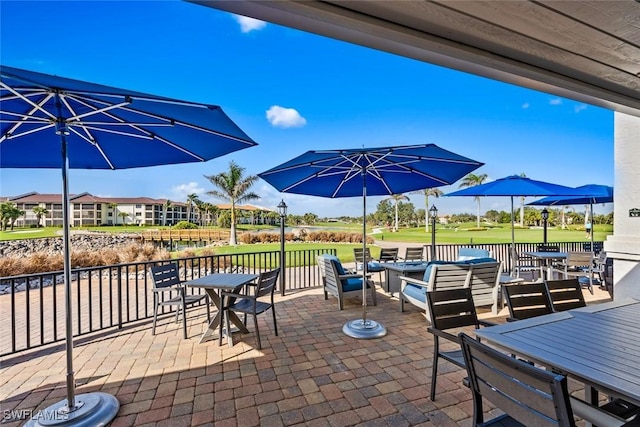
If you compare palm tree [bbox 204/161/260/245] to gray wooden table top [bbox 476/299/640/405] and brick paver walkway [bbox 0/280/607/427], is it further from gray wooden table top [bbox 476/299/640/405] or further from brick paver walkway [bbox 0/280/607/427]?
gray wooden table top [bbox 476/299/640/405]

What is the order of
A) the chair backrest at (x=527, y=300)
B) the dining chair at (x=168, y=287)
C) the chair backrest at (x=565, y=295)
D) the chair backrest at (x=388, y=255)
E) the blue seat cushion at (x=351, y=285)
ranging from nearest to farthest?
the chair backrest at (x=527, y=300)
the chair backrest at (x=565, y=295)
the dining chair at (x=168, y=287)
the blue seat cushion at (x=351, y=285)
the chair backrest at (x=388, y=255)

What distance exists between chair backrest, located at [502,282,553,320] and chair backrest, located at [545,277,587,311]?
0.36 feet

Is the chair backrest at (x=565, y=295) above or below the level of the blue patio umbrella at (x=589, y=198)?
below

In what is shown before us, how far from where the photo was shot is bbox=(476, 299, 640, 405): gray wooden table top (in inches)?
49.4

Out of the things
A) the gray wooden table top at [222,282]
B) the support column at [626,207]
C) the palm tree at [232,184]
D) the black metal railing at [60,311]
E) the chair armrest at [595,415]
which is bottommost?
the black metal railing at [60,311]

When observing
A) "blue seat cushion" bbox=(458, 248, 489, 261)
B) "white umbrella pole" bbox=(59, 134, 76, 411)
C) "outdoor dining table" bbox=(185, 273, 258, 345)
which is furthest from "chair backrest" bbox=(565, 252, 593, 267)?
"white umbrella pole" bbox=(59, 134, 76, 411)

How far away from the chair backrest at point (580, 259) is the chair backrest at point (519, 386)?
20.7 ft

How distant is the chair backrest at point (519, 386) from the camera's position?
102 centimetres

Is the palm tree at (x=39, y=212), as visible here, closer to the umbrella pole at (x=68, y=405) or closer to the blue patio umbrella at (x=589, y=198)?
the umbrella pole at (x=68, y=405)

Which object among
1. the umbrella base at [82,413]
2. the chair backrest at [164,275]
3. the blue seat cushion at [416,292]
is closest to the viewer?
the umbrella base at [82,413]

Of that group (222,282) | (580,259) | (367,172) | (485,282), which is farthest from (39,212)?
(580,259)

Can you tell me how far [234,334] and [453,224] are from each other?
4915cm

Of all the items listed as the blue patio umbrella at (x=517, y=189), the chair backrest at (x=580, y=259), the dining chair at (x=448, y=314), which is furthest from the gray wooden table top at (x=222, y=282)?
the chair backrest at (x=580, y=259)

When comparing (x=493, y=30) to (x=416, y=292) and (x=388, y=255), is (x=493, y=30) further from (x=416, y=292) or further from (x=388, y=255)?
(x=388, y=255)
